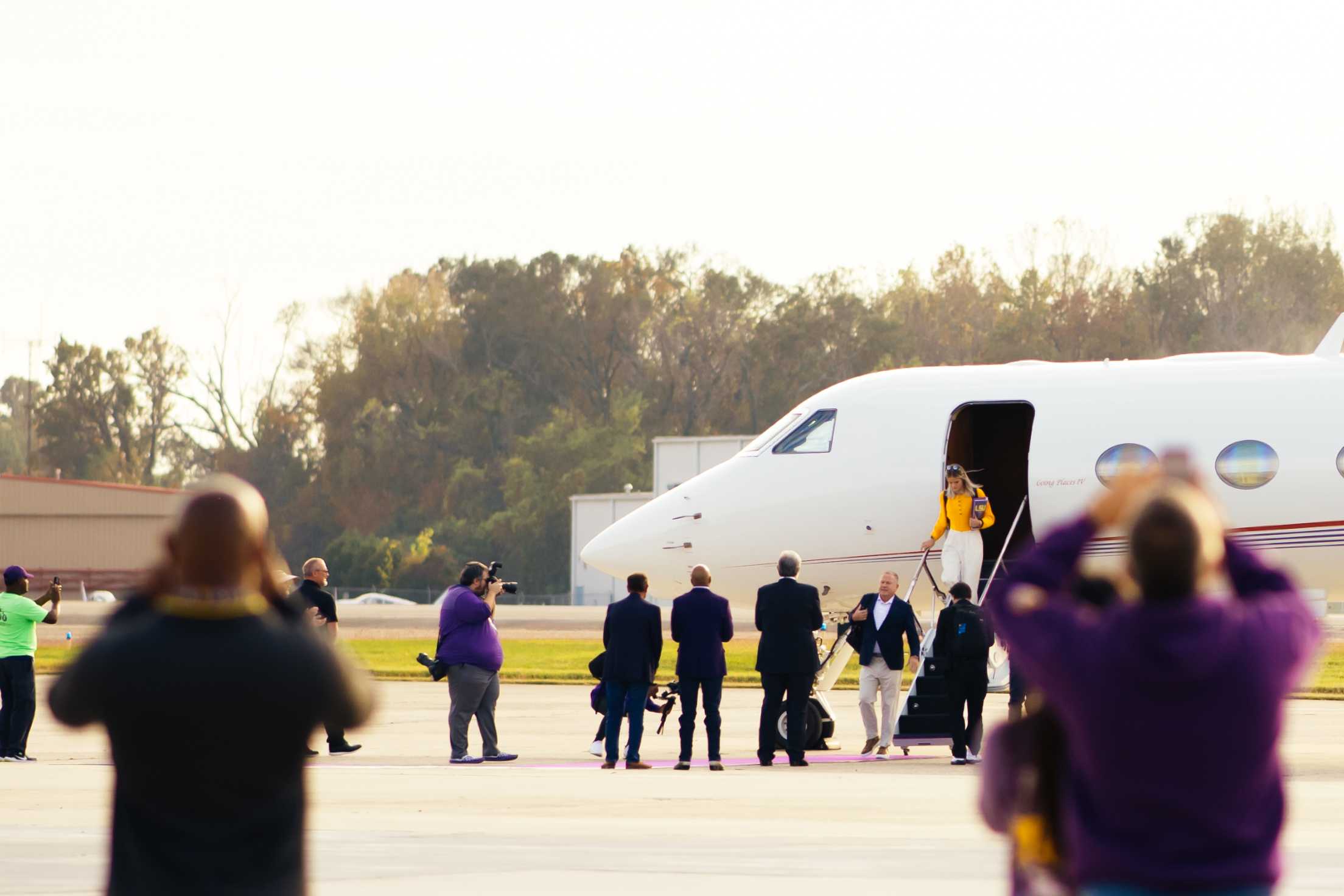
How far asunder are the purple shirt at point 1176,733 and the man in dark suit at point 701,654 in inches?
461

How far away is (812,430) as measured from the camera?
2078 cm

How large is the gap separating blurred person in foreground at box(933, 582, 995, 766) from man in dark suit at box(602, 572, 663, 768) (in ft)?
7.85

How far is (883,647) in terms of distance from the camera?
674 inches

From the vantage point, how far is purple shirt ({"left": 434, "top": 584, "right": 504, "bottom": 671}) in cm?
1697

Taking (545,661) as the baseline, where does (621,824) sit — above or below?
above

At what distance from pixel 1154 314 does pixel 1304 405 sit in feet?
219

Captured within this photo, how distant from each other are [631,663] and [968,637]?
2790mm

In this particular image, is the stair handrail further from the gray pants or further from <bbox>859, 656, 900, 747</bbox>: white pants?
the gray pants

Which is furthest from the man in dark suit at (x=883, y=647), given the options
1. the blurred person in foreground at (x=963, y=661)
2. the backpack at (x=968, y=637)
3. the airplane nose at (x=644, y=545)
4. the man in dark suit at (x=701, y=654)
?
the airplane nose at (x=644, y=545)

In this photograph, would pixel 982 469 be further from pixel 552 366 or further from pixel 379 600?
pixel 552 366

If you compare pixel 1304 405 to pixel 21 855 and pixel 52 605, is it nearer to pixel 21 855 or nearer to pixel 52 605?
pixel 52 605

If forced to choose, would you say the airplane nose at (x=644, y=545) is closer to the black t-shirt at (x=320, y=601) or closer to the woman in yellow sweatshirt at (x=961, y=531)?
the woman in yellow sweatshirt at (x=961, y=531)

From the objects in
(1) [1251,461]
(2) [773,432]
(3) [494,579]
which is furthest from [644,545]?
(1) [1251,461]

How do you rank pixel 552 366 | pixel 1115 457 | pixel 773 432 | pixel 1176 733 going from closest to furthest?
pixel 1176 733, pixel 1115 457, pixel 773 432, pixel 552 366
